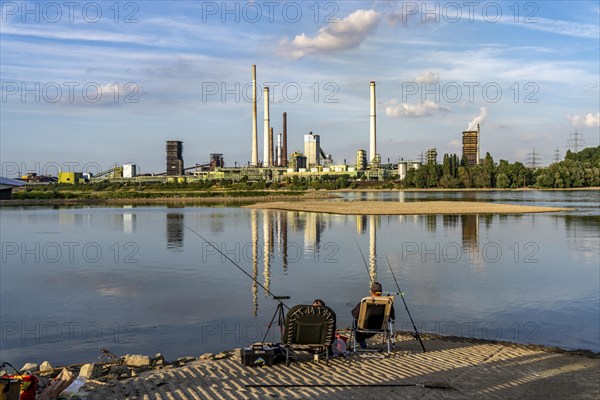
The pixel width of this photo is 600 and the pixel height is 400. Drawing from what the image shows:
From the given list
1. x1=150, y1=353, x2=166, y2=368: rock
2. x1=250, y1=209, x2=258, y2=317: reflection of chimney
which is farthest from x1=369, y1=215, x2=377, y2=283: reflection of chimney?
x1=150, y1=353, x2=166, y2=368: rock

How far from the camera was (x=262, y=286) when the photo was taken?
19859 millimetres

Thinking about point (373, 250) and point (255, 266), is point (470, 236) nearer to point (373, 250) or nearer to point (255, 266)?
point (373, 250)

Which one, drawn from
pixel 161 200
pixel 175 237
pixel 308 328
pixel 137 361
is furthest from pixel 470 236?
pixel 161 200

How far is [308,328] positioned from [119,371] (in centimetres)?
393

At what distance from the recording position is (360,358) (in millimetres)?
12211

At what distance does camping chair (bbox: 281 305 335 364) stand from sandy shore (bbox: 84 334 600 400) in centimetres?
40

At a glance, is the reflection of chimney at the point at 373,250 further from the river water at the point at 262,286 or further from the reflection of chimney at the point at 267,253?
the reflection of chimney at the point at 267,253

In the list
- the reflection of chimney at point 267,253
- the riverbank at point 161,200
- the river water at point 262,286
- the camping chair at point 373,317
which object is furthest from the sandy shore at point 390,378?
the riverbank at point 161,200

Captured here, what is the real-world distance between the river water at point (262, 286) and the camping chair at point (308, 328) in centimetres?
372

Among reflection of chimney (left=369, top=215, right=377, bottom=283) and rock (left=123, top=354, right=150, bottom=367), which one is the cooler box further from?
reflection of chimney (left=369, top=215, right=377, bottom=283)

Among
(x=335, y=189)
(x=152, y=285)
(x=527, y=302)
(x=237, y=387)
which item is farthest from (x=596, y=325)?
(x=335, y=189)

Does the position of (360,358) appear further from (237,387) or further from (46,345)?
(46,345)

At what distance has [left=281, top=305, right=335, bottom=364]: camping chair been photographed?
11484mm

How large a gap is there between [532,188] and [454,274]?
18122 cm
